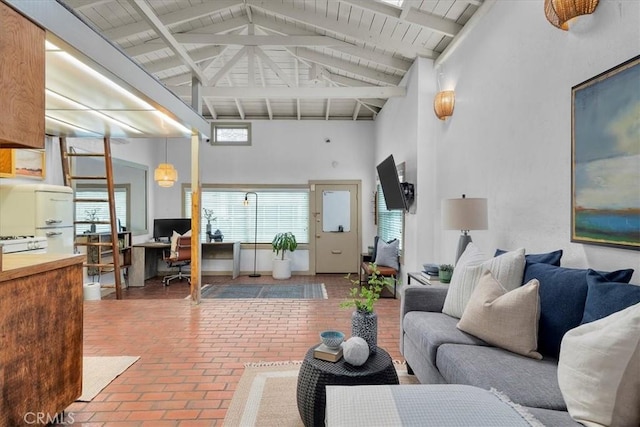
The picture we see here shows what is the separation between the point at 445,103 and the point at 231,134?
5.12 metres

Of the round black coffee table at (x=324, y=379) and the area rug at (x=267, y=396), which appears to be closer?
the round black coffee table at (x=324, y=379)

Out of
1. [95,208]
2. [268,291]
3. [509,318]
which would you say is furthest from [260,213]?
[509,318]

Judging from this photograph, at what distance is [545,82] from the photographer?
95.5 inches

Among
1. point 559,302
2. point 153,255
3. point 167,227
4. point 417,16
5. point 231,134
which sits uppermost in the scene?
point 417,16

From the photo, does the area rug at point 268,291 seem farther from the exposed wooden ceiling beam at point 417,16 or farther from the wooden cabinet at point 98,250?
the exposed wooden ceiling beam at point 417,16

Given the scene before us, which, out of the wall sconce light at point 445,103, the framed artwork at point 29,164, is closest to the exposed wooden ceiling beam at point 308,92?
the wall sconce light at point 445,103

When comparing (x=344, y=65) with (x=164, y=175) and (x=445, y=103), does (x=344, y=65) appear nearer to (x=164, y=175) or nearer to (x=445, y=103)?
(x=445, y=103)

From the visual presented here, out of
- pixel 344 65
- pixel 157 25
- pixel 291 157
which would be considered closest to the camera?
pixel 157 25

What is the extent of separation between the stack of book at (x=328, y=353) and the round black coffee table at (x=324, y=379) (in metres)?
0.02

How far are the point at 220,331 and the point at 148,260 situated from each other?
445 centimetres

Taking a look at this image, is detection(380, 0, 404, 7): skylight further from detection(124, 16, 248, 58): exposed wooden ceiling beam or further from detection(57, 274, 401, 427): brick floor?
detection(57, 274, 401, 427): brick floor

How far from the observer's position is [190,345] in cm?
327

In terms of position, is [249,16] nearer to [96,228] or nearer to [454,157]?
[454,157]

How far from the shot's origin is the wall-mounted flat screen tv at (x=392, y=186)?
4781mm
